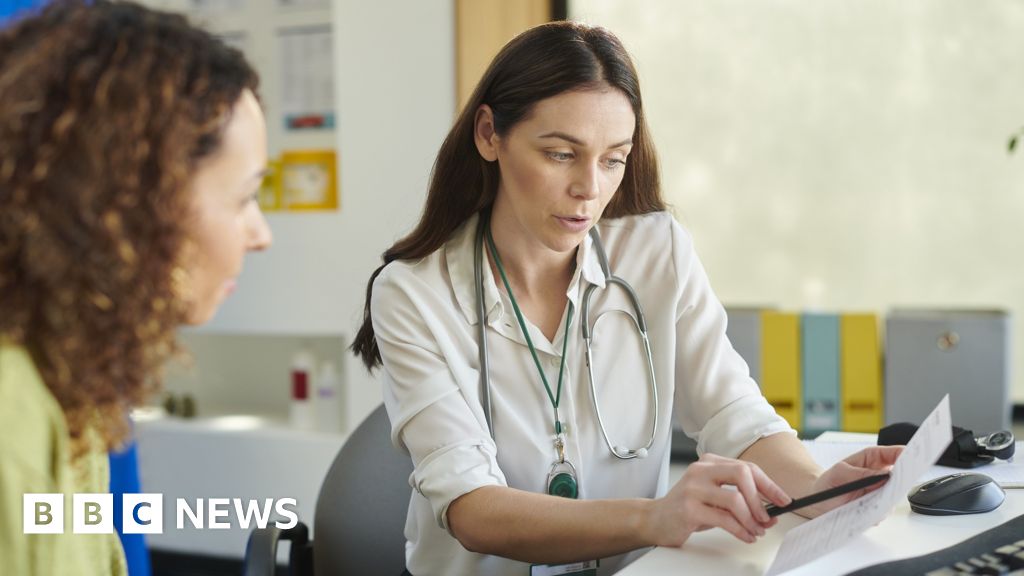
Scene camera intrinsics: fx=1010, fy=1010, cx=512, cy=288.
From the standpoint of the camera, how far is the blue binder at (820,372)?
2.70 meters

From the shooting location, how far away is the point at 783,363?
2.73 meters

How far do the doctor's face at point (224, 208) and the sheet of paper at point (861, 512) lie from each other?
624 mm

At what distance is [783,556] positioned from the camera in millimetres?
1034

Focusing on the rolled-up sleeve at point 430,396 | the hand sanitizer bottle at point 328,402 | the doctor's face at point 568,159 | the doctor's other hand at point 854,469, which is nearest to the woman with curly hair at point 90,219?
the rolled-up sleeve at point 430,396

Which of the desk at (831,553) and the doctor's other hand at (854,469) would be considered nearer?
the desk at (831,553)

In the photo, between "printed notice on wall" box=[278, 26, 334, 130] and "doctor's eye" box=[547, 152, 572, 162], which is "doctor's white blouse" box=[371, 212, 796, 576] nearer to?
"doctor's eye" box=[547, 152, 572, 162]

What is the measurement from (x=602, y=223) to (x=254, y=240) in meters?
0.79

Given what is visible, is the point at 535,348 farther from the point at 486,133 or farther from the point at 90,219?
the point at 90,219

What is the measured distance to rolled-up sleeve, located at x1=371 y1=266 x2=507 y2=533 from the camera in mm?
1352

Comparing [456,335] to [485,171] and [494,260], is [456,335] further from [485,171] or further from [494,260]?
[485,171]

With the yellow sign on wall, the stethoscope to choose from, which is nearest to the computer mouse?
the stethoscope

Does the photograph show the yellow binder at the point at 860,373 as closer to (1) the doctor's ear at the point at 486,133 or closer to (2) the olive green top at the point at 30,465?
(1) the doctor's ear at the point at 486,133

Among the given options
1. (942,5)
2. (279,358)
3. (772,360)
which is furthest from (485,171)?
(279,358)

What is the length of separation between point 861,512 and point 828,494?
0.04m
